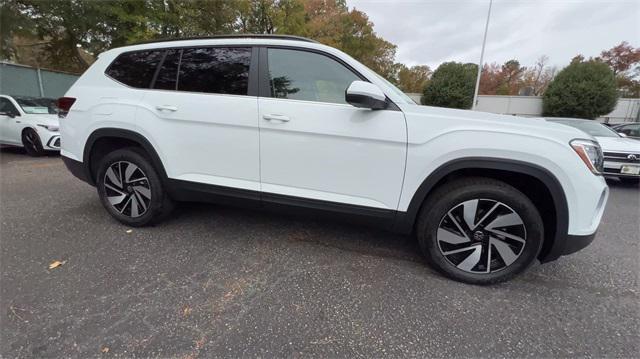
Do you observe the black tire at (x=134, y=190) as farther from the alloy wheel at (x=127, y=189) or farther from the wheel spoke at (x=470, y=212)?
the wheel spoke at (x=470, y=212)

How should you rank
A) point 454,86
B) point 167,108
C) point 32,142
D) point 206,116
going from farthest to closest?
point 454,86, point 32,142, point 167,108, point 206,116

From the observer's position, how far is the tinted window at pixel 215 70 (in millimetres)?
2408

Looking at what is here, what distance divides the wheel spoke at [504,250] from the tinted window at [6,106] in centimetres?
927

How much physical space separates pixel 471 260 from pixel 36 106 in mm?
9355

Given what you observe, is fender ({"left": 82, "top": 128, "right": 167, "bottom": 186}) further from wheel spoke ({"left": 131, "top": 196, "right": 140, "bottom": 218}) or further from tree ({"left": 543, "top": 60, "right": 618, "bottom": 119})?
tree ({"left": 543, "top": 60, "right": 618, "bottom": 119})

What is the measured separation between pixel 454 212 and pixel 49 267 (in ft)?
10.4

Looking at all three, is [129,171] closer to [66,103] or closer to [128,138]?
[128,138]

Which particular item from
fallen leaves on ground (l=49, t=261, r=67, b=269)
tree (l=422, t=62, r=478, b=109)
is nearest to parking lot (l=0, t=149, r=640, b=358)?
fallen leaves on ground (l=49, t=261, r=67, b=269)

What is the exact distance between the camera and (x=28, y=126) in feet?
20.2

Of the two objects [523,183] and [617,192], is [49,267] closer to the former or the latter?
[523,183]

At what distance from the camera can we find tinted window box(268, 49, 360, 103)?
2.23m

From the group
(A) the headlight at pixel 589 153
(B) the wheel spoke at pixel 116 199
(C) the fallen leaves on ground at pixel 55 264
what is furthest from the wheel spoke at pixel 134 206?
(A) the headlight at pixel 589 153

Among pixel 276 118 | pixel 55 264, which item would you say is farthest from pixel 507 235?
pixel 55 264

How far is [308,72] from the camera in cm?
231
